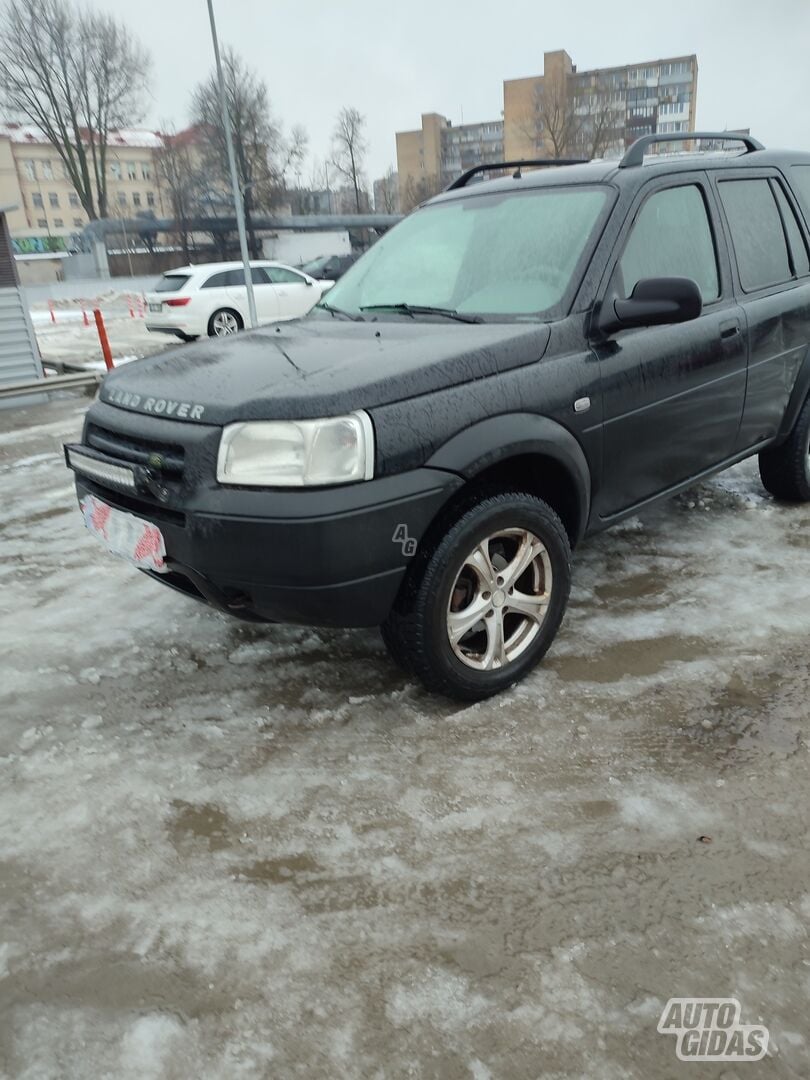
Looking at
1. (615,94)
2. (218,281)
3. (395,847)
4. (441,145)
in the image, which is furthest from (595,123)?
(395,847)

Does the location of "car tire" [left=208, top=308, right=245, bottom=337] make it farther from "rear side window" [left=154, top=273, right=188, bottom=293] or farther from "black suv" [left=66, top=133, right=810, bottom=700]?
"black suv" [left=66, top=133, right=810, bottom=700]

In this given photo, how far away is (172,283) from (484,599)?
1444 centimetres

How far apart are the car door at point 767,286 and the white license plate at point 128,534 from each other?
281cm

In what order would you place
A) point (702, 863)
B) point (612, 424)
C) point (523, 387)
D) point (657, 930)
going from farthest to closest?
1. point (612, 424)
2. point (523, 387)
3. point (702, 863)
4. point (657, 930)

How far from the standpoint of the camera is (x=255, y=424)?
7.89 feet

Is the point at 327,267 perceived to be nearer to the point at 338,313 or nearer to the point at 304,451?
the point at 338,313

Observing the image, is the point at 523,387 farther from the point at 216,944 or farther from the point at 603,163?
the point at 216,944

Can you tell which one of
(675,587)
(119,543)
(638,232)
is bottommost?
(675,587)

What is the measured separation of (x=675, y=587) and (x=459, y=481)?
1680 millimetres

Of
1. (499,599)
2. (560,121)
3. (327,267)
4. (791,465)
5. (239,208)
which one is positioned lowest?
(791,465)

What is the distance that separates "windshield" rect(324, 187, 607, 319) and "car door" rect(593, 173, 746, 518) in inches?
7.9

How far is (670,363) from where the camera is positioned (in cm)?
332

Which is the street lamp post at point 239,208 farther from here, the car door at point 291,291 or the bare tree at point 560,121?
the bare tree at point 560,121

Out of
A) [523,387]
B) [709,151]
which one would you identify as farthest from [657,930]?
[709,151]
